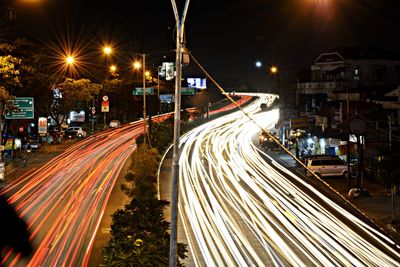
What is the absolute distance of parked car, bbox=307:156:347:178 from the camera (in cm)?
3161

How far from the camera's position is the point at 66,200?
24219 millimetres

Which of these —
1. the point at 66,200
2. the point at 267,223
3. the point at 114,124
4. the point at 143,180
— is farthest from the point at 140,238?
the point at 114,124

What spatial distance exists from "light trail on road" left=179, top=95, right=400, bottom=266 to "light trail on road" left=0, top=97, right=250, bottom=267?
11.6 feet

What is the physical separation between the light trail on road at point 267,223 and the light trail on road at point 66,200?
3522mm

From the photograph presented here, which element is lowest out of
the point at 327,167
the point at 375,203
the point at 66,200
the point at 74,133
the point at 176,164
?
the point at 375,203

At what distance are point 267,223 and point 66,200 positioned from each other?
31.4 feet

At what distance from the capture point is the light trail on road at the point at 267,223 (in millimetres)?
14906

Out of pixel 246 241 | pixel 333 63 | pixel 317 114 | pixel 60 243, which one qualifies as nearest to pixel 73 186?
pixel 60 243

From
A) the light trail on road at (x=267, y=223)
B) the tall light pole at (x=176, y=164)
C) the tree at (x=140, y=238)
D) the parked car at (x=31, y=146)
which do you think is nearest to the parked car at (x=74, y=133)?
the parked car at (x=31, y=146)

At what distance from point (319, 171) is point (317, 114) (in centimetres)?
1409

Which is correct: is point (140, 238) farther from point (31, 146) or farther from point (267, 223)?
point (31, 146)

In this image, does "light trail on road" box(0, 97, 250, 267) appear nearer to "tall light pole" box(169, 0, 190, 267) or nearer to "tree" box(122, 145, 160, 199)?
"tree" box(122, 145, 160, 199)

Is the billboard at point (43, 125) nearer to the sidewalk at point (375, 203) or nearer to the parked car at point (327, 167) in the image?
the sidewalk at point (375, 203)

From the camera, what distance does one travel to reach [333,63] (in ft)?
172
